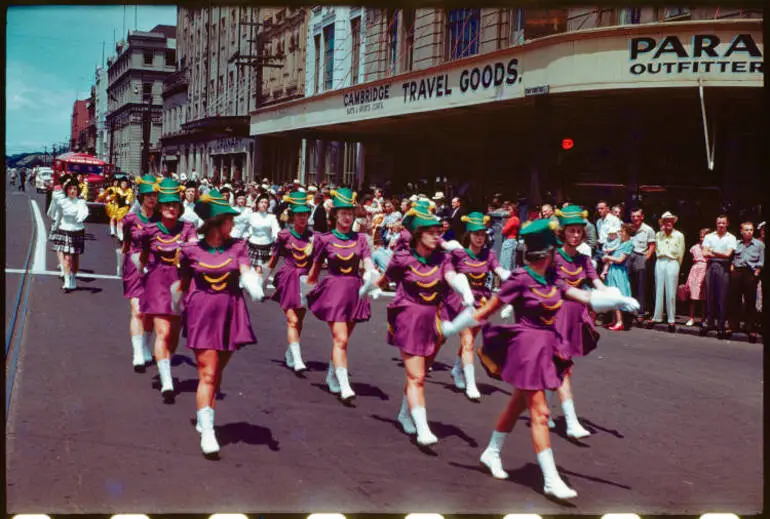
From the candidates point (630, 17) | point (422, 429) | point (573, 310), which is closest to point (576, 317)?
point (573, 310)

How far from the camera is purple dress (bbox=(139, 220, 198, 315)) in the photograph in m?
7.53

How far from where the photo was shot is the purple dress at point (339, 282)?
757 cm

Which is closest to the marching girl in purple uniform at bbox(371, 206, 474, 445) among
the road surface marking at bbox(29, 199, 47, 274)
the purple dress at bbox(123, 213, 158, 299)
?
the purple dress at bbox(123, 213, 158, 299)

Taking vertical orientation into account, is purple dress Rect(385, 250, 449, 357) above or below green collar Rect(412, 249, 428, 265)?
below

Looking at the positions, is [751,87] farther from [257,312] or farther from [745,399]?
[257,312]

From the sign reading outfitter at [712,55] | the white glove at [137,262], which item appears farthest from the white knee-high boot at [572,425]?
the sign reading outfitter at [712,55]

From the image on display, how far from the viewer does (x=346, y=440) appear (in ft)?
20.2

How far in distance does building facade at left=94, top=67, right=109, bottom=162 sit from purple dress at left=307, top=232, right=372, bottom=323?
2384mm

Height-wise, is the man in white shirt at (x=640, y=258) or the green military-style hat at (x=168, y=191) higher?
the green military-style hat at (x=168, y=191)

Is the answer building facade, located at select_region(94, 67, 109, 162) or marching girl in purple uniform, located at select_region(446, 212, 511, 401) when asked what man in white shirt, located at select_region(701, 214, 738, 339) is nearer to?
marching girl in purple uniform, located at select_region(446, 212, 511, 401)

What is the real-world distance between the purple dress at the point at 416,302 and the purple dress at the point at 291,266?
231 cm

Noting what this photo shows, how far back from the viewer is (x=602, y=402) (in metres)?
7.85

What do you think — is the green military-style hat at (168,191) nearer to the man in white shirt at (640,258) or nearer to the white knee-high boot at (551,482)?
the white knee-high boot at (551,482)

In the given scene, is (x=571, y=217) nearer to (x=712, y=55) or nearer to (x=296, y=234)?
(x=296, y=234)
